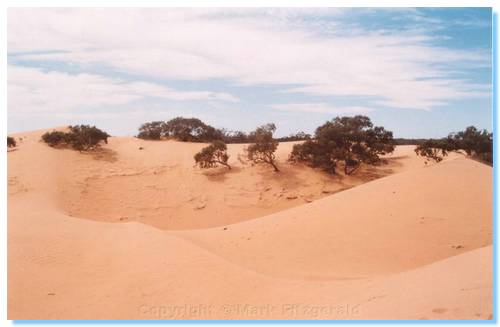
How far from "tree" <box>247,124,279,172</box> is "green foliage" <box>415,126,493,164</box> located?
613 cm

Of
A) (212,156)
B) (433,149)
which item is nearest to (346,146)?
(433,149)

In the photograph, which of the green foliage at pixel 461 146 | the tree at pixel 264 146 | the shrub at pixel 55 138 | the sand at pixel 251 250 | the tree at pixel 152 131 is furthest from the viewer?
the tree at pixel 152 131

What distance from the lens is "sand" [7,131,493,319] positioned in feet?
19.2

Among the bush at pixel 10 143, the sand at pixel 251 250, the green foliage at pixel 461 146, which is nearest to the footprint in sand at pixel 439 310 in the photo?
the sand at pixel 251 250

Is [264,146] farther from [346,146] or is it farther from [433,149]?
[433,149]

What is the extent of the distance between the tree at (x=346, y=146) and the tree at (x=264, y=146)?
1184 mm

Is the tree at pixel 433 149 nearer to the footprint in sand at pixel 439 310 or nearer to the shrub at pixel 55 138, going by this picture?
the footprint in sand at pixel 439 310

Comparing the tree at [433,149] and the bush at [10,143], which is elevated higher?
the bush at [10,143]

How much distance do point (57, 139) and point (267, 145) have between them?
30.3 feet

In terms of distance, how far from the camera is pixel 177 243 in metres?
7.86

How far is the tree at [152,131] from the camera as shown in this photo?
2350 cm

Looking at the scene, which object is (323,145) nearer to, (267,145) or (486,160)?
(267,145)

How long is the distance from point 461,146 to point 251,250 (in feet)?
38.2

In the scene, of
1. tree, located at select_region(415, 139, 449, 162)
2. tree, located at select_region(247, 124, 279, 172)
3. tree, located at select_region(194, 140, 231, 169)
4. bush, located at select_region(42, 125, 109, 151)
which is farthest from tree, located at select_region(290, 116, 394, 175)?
bush, located at select_region(42, 125, 109, 151)
